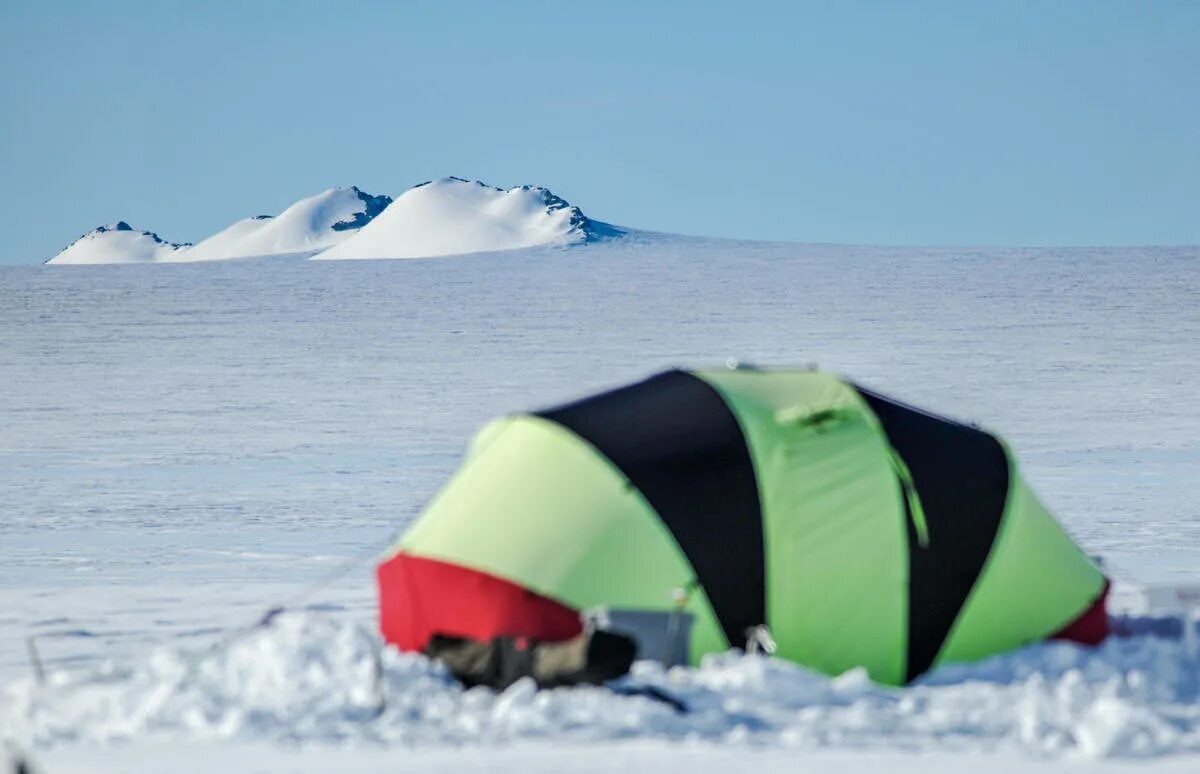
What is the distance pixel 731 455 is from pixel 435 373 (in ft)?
64.7

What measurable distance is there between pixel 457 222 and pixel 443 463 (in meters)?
147

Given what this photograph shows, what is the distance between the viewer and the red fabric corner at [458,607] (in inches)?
276

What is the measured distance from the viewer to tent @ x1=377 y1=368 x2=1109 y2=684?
7102 millimetres

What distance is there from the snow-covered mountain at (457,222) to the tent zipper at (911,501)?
134m

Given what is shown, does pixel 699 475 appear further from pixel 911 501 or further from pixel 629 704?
pixel 629 704

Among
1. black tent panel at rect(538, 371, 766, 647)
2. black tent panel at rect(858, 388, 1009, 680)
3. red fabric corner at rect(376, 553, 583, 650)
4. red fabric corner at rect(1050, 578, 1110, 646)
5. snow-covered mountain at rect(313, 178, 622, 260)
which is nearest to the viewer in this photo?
red fabric corner at rect(376, 553, 583, 650)

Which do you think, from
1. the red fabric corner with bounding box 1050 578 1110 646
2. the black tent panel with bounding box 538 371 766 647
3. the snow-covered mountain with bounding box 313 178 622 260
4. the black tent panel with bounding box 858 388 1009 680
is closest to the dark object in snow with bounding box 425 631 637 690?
the black tent panel with bounding box 538 371 766 647

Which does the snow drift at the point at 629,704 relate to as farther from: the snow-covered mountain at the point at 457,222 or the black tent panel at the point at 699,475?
the snow-covered mountain at the point at 457,222

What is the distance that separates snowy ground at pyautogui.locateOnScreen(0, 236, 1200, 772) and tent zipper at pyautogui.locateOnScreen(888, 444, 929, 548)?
642mm

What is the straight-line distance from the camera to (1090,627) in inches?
302

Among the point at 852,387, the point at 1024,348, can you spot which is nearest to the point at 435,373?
the point at 1024,348

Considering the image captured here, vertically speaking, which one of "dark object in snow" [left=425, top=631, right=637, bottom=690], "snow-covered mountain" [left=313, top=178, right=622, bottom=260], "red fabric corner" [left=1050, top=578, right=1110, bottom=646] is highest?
"snow-covered mountain" [left=313, top=178, right=622, bottom=260]

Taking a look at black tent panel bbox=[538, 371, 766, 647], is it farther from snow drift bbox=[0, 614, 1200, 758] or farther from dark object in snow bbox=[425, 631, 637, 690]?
dark object in snow bbox=[425, 631, 637, 690]

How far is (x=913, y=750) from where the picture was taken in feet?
19.4
